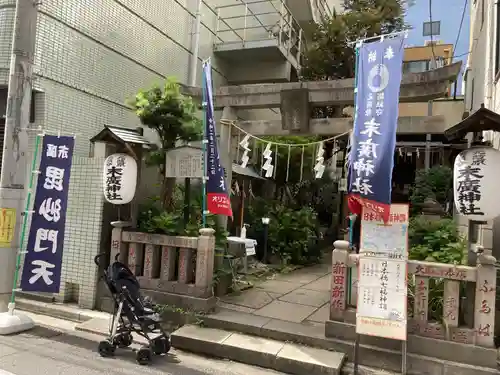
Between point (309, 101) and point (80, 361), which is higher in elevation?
point (309, 101)

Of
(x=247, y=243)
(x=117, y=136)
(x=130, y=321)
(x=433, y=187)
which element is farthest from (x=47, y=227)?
(x=433, y=187)

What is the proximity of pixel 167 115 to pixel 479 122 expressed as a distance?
5292mm

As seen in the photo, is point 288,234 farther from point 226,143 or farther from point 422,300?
point 422,300

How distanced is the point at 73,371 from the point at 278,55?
1163 cm

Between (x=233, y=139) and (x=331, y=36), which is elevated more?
(x=331, y=36)

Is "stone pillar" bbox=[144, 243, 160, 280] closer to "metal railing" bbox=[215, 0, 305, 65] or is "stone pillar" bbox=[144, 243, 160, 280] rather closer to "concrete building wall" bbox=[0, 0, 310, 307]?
"concrete building wall" bbox=[0, 0, 310, 307]

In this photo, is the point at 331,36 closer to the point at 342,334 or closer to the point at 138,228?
the point at 138,228

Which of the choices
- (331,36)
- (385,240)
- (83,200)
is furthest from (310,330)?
(331,36)

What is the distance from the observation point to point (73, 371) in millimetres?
5090

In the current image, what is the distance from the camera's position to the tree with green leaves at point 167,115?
7.55m

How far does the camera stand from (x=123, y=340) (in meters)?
5.80

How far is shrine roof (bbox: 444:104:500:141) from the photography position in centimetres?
500

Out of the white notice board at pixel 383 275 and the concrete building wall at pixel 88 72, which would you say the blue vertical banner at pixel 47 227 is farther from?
the white notice board at pixel 383 275

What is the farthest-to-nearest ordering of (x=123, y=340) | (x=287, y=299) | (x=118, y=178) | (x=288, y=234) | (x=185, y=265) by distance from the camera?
1. (x=288, y=234)
2. (x=287, y=299)
3. (x=185, y=265)
4. (x=118, y=178)
5. (x=123, y=340)
